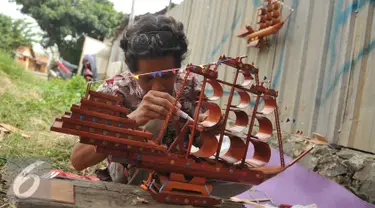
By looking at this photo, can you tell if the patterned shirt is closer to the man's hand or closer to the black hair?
the black hair

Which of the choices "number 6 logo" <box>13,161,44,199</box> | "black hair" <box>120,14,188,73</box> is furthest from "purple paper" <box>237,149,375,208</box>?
"number 6 logo" <box>13,161,44,199</box>

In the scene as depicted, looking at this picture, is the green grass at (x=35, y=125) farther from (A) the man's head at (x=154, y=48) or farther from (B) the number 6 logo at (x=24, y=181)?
(B) the number 6 logo at (x=24, y=181)

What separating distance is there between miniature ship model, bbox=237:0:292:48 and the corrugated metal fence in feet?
0.28

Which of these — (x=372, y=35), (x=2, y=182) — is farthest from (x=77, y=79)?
(x=372, y=35)

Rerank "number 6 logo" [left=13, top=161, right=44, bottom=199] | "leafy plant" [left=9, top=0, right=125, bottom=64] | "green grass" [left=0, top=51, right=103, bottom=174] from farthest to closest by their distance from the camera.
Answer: "leafy plant" [left=9, top=0, right=125, bottom=64], "green grass" [left=0, top=51, right=103, bottom=174], "number 6 logo" [left=13, top=161, right=44, bottom=199]

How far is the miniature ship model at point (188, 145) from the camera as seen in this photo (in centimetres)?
106

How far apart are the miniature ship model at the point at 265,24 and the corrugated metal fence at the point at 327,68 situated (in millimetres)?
85

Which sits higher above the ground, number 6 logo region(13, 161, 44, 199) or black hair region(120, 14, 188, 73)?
black hair region(120, 14, 188, 73)

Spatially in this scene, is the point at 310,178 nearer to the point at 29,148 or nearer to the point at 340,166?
the point at 340,166

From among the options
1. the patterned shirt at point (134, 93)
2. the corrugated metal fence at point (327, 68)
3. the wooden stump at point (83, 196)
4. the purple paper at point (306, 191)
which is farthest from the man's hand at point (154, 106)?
the corrugated metal fence at point (327, 68)

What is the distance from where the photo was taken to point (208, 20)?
4.96 metres

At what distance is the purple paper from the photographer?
1992 millimetres

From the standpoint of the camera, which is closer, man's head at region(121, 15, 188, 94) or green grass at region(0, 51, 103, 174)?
man's head at region(121, 15, 188, 94)

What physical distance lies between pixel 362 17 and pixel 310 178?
112cm
